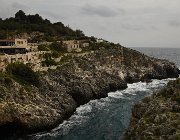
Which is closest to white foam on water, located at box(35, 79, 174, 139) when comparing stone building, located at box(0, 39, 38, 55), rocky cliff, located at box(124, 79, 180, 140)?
stone building, located at box(0, 39, 38, 55)

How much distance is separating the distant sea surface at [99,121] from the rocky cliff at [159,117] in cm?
2864

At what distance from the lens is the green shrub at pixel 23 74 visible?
8706 centimetres

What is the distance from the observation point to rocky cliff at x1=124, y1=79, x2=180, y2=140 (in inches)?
1320

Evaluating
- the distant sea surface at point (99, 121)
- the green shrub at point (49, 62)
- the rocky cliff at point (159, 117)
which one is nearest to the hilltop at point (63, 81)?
the green shrub at point (49, 62)

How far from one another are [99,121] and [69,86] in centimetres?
1839

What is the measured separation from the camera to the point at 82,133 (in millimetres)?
75062

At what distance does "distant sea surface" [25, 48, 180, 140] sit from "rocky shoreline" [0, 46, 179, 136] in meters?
2.26

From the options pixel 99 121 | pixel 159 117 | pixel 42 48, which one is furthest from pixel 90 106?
pixel 159 117

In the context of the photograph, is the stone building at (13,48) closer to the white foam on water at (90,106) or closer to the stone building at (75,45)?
the white foam on water at (90,106)

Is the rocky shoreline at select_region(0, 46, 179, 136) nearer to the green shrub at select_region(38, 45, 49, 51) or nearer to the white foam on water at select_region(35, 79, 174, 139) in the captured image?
the white foam on water at select_region(35, 79, 174, 139)

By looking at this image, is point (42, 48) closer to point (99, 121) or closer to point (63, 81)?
point (63, 81)

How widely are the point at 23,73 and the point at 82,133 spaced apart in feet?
74.0

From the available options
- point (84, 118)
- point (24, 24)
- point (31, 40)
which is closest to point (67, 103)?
point (84, 118)

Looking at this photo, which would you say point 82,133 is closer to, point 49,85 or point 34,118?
point 34,118
